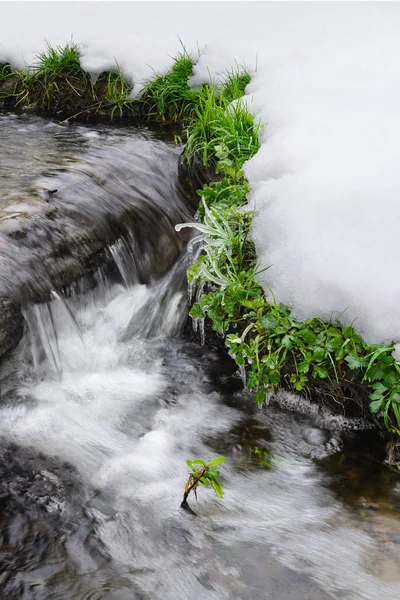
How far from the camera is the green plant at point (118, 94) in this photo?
6520mm

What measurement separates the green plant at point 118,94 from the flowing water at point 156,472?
2.26 metres

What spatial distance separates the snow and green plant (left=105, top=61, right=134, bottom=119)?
0.33 ft

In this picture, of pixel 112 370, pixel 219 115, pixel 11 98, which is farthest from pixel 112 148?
pixel 112 370

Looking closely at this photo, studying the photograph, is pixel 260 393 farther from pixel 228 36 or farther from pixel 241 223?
pixel 228 36

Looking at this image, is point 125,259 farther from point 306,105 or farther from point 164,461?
point 306,105

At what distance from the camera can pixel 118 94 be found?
6574 mm

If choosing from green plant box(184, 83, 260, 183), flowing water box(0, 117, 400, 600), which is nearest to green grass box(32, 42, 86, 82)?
green plant box(184, 83, 260, 183)

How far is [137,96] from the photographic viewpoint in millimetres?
6523

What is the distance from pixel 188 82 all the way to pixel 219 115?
1480 millimetres

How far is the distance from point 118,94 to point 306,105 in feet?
8.52

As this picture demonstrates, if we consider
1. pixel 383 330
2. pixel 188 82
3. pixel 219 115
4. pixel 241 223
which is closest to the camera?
pixel 383 330

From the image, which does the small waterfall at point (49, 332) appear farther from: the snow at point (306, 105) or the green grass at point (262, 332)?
the snow at point (306, 105)

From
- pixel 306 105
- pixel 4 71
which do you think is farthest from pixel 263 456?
pixel 4 71

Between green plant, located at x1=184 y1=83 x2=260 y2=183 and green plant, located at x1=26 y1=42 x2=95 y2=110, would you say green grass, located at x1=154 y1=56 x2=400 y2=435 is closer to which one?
green plant, located at x1=184 y1=83 x2=260 y2=183
